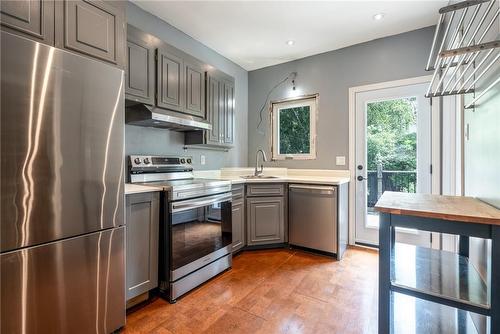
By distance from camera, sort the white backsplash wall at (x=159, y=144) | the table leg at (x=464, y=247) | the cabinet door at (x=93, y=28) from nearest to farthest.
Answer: the cabinet door at (x=93, y=28), the table leg at (x=464, y=247), the white backsplash wall at (x=159, y=144)

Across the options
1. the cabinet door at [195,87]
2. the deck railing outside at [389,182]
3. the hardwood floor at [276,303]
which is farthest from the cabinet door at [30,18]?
the deck railing outside at [389,182]

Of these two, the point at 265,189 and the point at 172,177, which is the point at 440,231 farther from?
the point at 172,177

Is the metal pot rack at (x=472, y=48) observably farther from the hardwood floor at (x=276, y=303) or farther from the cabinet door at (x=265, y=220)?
the cabinet door at (x=265, y=220)

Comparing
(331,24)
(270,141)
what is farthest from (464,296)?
(270,141)

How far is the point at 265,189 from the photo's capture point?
2.92m

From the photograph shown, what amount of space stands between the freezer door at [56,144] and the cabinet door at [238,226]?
1.34 meters

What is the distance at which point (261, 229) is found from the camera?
2916 mm

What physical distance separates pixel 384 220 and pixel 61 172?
5.57ft

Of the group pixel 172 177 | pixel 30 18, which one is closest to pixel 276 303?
pixel 172 177

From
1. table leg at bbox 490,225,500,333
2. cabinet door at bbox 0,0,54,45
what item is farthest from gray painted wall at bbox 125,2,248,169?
table leg at bbox 490,225,500,333

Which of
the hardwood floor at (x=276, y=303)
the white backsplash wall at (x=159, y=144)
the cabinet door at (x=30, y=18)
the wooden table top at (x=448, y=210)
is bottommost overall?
the hardwood floor at (x=276, y=303)

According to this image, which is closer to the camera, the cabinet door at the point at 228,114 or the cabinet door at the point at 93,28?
the cabinet door at the point at 93,28

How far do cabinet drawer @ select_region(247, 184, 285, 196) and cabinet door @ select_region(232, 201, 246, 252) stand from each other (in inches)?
8.2

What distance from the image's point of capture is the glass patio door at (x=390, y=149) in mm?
2697
